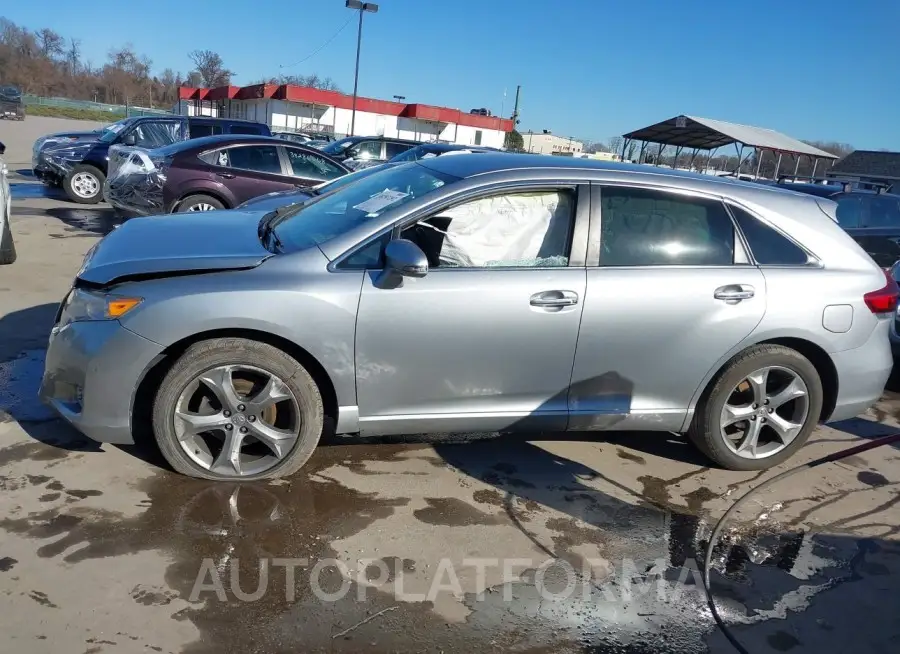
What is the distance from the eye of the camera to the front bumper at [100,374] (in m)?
3.18

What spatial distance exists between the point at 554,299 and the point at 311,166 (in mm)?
7079

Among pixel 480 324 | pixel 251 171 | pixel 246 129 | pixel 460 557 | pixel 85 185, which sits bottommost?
pixel 460 557

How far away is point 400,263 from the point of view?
3197 mm

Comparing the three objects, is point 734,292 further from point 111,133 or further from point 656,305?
point 111,133

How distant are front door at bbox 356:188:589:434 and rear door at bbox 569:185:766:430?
0.12 meters

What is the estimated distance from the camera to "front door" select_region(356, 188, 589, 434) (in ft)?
11.1

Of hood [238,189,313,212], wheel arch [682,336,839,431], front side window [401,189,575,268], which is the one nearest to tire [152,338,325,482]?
front side window [401,189,575,268]

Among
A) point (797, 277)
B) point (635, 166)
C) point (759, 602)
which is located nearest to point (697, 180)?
point (635, 166)

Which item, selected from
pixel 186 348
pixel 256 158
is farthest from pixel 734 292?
pixel 256 158

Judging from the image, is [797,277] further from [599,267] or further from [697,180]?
[599,267]

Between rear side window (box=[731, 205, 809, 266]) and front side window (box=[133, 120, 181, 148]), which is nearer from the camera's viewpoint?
rear side window (box=[731, 205, 809, 266])

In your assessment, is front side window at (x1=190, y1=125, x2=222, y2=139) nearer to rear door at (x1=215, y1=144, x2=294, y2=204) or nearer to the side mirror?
rear door at (x1=215, y1=144, x2=294, y2=204)

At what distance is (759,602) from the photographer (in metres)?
3.00

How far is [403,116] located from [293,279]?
172 feet
